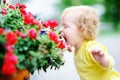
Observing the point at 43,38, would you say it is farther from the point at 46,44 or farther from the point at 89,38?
the point at 89,38

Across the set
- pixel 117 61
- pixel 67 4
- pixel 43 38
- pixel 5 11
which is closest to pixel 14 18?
pixel 5 11

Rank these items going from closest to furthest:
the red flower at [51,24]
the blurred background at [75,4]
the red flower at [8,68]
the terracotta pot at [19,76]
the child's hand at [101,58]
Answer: the red flower at [8,68] → the terracotta pot at [19,76] → the child's hand at [101,58] → the red flower at [51,24] → the blurred background at [75,4]

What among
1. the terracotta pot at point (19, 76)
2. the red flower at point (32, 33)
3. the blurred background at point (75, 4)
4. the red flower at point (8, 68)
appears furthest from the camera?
the blurred background at point (75, 4)

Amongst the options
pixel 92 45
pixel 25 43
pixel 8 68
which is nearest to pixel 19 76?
pixel 25 43

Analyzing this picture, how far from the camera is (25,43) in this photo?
123cm

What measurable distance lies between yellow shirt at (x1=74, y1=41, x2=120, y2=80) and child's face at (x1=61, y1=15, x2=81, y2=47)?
0.05m

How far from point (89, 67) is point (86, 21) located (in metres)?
0.20

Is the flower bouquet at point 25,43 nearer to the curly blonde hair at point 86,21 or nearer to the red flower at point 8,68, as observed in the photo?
the red flower at point 8,68

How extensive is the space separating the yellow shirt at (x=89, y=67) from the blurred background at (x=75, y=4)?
42 centimetres

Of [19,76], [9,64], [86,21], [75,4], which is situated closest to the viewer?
[9,64]

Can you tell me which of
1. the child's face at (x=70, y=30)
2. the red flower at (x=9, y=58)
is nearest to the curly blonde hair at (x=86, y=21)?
the child's face at (x=70, y=30)

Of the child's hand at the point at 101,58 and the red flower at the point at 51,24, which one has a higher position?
the red flower at the point at 51,24

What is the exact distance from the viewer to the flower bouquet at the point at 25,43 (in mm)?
1024

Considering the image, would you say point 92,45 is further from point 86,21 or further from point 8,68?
point 8,68
